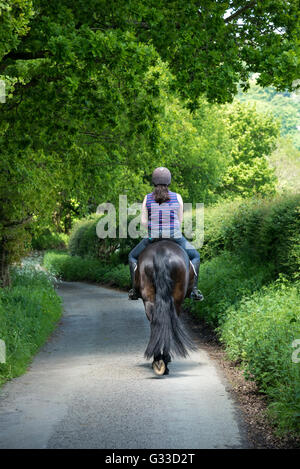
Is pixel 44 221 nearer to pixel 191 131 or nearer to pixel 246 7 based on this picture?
pixel 246 7

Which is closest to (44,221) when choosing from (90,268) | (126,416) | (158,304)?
(158,304)

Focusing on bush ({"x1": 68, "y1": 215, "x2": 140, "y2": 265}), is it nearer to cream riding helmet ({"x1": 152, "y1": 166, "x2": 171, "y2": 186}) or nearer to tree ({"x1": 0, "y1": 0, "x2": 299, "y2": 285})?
tree ({"x1": 0, "y1": 0, "x2": 299, "y2": 285})

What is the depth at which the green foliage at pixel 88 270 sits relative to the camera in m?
34.8

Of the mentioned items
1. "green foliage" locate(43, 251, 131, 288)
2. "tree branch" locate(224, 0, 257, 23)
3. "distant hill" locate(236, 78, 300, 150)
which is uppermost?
"distant hill" locate(236, 78, 300, 150)

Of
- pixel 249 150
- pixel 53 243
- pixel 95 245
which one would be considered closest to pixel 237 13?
pixel 95 245

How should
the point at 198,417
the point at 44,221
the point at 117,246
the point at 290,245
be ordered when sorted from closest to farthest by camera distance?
the point at 198,417, the point at 290,245, the point at 44,221, the point at 117,246

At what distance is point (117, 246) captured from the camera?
3838 centimetres

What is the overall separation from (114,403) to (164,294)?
2523 millimetres

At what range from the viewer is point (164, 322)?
36.3 ft

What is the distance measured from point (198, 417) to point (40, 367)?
479 cm

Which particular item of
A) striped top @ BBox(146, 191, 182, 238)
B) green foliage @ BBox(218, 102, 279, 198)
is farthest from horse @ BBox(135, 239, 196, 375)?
green foliage @ BBox(218, 102, 279, 198)

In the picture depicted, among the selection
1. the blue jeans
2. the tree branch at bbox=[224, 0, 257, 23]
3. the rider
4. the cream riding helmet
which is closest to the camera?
the cream riding helmet

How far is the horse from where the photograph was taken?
11031 millimetres

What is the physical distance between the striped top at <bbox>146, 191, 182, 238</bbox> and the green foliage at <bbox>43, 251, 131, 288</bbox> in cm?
1979
